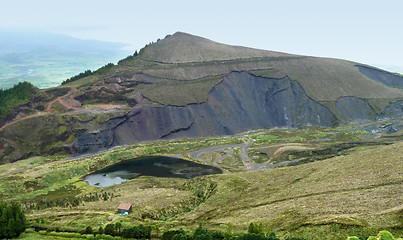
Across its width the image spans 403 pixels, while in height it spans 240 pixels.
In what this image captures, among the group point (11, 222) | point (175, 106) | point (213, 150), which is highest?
point (175, 106)

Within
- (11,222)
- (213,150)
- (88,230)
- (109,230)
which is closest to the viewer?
(11,222)

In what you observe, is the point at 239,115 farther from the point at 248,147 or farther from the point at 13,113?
the point at 13,113

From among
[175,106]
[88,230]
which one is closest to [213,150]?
[175,106]

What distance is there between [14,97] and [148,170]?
76082 millimetres

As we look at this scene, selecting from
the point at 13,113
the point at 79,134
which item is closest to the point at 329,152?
the point at 79,134

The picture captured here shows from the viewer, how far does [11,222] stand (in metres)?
48.2

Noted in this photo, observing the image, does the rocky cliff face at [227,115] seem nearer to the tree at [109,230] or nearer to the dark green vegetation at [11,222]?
the dark green vegetation at [11,222]

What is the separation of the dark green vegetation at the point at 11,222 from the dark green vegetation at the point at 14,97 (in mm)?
87554

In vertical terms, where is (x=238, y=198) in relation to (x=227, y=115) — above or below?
below

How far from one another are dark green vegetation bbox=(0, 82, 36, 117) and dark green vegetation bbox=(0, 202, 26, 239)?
87.6 metres

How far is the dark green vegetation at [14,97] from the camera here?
126 m

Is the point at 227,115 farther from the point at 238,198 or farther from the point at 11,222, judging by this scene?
the point at 11,222

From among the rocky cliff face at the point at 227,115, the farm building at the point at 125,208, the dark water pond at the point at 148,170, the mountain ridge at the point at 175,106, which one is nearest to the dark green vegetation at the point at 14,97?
the mountain ridge at the point at 175,106

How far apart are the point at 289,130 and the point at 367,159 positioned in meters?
99.8
